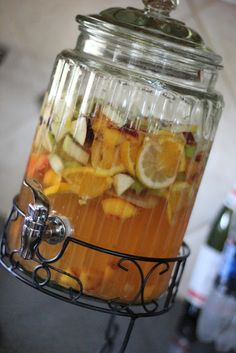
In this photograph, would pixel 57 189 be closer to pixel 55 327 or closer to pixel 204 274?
pixel 55 327

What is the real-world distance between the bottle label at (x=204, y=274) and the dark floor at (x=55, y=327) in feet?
0.20

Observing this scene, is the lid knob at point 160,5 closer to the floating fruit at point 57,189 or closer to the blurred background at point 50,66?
the floating fruit at point 57,189

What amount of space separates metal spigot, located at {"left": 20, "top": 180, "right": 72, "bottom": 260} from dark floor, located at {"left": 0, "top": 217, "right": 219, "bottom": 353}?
0.23 m

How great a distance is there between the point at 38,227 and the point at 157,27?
0.24 m

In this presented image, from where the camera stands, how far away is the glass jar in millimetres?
555

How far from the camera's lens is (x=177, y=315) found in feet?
3.32

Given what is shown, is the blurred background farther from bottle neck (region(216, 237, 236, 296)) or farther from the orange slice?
the orange slice

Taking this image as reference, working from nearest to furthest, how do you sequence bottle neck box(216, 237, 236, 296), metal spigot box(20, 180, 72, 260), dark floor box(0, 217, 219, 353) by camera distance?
metal spigot box(20, 180, 72, 260) < dark floor box(0, 217, 219, 353) < bottle neck box(216, 237, 236, 296)

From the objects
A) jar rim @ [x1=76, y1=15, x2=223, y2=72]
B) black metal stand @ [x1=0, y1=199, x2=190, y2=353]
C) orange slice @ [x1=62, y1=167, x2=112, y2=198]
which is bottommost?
black metal stand @ [x1=0, y1=199, x2=190, y2=353]

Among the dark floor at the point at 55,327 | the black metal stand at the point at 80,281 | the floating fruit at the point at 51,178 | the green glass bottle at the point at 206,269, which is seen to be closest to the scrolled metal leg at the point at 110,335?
the dark floor at the point at 55,327

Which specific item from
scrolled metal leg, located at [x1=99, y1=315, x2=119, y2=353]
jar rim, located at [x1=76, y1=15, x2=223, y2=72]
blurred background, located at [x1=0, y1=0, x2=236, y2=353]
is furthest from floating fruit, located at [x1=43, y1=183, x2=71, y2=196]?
blurred background, located at [x1=0, y1=0, x2=236, y2=353]

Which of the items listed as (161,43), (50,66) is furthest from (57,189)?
(50,66)

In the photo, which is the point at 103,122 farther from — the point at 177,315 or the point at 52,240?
the point at 177,315

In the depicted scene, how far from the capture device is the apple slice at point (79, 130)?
1.83 ft
